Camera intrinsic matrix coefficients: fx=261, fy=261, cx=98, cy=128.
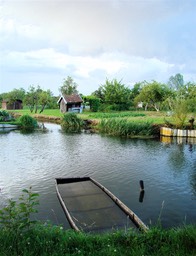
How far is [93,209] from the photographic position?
8.06 metres

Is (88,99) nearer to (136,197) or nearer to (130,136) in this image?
(130,136)

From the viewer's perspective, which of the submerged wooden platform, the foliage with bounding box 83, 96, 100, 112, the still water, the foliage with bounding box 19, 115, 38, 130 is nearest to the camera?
the submerged wooden platform

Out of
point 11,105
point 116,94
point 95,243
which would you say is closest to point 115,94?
point 116,94

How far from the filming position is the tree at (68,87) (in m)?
65.7

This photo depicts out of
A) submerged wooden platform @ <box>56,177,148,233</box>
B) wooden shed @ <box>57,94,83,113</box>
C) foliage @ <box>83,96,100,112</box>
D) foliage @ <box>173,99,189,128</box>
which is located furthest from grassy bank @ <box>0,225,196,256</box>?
foliage @ <box>83,96,100,112</box>

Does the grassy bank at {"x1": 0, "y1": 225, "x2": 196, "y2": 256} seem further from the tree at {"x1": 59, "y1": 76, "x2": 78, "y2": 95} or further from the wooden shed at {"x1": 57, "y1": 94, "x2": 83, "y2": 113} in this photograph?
the tree at {"x1": 59, "y1": 76, "x2": 78, "y2": 95}

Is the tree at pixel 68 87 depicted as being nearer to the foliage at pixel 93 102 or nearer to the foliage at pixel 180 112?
the foliage at pixel 93 102

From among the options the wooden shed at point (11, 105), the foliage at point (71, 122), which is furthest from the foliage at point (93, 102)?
the wooden shed at point (11, 105)

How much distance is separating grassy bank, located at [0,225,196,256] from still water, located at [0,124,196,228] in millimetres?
2174

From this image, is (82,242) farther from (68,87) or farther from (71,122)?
(68,87)

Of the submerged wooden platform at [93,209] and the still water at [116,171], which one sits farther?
the still water at [116,171]

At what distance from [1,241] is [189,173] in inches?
414

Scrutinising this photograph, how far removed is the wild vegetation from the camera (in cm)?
461

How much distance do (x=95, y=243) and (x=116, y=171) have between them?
8333mm
